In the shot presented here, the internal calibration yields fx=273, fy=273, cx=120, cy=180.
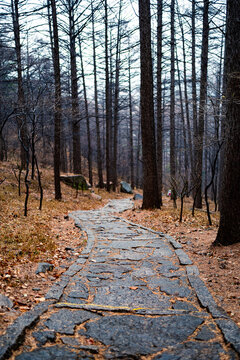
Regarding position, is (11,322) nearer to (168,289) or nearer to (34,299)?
(34,299)

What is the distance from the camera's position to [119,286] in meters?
4.04

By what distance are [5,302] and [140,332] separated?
165 centimetres

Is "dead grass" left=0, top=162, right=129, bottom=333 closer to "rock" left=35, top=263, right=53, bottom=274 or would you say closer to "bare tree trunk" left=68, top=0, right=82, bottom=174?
"rock" left=35, top=263, right=53, bottom=274

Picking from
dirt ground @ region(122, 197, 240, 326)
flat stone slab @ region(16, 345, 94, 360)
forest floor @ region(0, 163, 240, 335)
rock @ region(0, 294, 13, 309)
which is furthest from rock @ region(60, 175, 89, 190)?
flat stone slab @ region(16, 345, 94, 360)

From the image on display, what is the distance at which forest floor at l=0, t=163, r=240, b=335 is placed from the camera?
3.71m

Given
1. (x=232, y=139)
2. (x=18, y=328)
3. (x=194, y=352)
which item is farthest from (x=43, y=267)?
(x=232, y=139)

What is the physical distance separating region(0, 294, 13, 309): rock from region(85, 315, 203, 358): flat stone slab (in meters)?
0.99

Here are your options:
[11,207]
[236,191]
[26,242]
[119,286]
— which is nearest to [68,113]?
[11,207]

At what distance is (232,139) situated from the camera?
5.45 metres

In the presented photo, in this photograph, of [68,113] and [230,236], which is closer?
[230,236]

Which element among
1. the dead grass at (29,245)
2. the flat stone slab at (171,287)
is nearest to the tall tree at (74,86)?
the dead grass at (29,245)

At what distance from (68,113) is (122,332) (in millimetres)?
12688

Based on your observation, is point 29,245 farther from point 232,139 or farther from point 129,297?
point 232,139

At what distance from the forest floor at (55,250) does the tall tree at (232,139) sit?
45 cm
